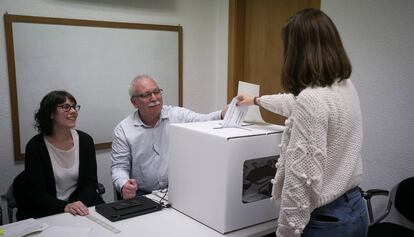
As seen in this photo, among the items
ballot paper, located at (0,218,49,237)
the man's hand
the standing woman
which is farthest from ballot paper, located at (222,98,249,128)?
ballot paper, located at (0,218,49,237)

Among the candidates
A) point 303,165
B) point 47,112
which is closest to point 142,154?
point 47,112

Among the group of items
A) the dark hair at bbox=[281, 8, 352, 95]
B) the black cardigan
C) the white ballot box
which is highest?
the dark hair at bbox=[281, 8, 352, 95]

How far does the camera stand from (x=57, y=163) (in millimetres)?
2289

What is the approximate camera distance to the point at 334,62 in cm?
125

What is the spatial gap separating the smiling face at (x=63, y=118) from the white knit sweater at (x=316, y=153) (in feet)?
5.01

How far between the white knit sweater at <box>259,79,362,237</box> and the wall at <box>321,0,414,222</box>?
1109 millimetres

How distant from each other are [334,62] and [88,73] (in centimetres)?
215

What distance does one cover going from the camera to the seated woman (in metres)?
2.18

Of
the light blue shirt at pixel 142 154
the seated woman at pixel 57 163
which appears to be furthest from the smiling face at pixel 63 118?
the light blue shirt at pixel 142 154

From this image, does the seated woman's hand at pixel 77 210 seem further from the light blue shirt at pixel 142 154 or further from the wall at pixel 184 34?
the wall at pixel 184 34

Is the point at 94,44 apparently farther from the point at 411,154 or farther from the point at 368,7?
the point at 411,154

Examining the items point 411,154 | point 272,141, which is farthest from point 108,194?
point 411,154

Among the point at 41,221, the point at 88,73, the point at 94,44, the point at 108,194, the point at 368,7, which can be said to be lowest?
the point at 108,194

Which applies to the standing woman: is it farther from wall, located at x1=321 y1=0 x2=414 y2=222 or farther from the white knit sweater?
wall, located at x1=321 y1=0 x2=414 y2=222
